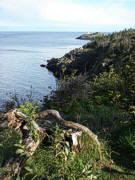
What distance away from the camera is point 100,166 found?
5.81 meters

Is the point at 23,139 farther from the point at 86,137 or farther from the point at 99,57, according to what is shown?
the point at 99,57

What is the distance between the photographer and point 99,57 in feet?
162

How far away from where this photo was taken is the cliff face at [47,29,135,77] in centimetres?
3750

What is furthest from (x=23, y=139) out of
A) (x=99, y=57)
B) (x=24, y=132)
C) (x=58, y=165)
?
(x=99, y=57)

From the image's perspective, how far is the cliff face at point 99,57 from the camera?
1476 inches

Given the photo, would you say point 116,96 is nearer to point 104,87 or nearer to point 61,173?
point 104,87

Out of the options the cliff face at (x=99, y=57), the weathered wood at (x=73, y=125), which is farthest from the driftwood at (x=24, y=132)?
the cliff face at (x=99, y=57)

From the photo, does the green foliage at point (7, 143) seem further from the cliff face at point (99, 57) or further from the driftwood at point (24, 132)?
the cliff face at point (99, 57)

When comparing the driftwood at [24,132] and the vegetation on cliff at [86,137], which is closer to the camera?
the vegetation on cliff at [86,137]

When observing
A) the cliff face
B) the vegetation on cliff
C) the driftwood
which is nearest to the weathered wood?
the driftwood

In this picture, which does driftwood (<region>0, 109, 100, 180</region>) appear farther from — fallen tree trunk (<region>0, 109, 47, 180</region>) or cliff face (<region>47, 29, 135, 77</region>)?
cliff face (<region>47, 29, 135, 77</region>)

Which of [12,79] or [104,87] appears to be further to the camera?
[12,79]

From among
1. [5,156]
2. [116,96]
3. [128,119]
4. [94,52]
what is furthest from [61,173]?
[94,52]

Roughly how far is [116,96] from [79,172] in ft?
18.8
